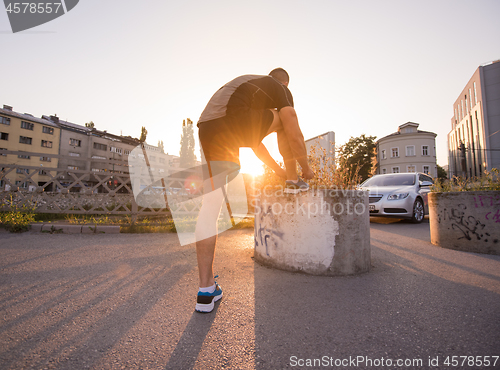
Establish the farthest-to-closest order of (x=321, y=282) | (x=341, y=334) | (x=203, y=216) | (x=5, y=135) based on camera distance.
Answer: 1. (x=5, y=135)
2. (x=321, y=282)
3. (x=203, y=216)
4. (x=341, y=334)

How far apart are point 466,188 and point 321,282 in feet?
11.0

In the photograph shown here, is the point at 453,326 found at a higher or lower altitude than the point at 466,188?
lower

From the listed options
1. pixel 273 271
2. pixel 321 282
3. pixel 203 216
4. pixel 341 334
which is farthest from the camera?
pixel 273 271

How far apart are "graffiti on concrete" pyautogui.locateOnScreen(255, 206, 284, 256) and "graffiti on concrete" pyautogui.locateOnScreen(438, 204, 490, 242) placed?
294 cm

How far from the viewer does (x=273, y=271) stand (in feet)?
8.22

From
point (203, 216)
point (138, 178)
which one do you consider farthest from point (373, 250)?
point (138, 178)

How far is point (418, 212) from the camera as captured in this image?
708 cm

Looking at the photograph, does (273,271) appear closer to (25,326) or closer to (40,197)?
(25,326)

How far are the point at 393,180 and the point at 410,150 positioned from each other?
1558 inches

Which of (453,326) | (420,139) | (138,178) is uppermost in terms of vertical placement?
(420,139)

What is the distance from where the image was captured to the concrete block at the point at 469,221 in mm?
3379

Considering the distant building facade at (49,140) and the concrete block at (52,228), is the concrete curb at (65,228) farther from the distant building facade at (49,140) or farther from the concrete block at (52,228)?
the distant building facade at (49,140)

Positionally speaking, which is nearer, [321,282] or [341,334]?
[341,334]

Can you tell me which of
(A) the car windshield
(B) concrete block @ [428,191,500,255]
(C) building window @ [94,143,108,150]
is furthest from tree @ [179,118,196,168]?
(B) concrete block @ [428,191,500,255]
